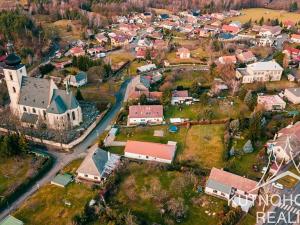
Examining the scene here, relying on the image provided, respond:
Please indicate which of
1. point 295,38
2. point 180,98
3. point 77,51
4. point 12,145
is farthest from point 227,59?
point 12,145

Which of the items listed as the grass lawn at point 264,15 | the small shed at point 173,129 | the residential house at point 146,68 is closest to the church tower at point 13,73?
the small shed at point 173,129

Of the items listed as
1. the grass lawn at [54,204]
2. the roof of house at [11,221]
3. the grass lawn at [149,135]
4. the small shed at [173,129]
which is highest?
the small shed at [173,129]

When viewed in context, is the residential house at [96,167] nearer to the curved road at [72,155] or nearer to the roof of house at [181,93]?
the curved road at [72,155]

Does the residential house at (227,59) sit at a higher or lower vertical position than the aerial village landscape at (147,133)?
higher

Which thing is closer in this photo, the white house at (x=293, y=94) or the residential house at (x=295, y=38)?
the white house at (x=293, y=94)

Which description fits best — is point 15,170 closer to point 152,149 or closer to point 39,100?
point 39,100

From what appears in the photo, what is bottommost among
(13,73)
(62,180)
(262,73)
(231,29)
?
(62,180)

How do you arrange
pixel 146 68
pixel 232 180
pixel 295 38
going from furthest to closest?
pixel 295 38
pixel 146 68
pixel 232 180
